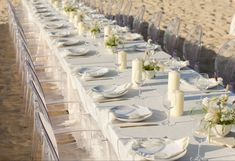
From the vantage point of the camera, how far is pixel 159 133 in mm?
3387

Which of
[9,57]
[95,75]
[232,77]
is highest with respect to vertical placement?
[95,75]

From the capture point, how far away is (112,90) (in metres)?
4.19

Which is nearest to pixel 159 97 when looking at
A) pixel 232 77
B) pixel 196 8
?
pixel 232 77

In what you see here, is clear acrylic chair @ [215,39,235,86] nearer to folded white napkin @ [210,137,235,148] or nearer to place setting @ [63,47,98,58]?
place setting @ [63,47,98,58]

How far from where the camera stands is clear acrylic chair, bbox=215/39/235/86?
5.87m

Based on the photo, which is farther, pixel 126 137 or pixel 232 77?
pixel 232 77

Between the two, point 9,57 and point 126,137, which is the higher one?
point 126,137

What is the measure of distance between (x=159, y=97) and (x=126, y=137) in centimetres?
86

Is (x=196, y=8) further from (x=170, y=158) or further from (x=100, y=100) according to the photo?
(x=170, y=158)

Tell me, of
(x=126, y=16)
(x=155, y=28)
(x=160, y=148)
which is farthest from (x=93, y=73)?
(x=126, y=16)

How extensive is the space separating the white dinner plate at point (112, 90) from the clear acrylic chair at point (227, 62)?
82.4 inches

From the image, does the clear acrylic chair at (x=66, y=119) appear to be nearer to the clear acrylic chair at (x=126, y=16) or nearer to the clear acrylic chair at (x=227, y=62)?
the clear acrylic chair at (x=227, y=62)

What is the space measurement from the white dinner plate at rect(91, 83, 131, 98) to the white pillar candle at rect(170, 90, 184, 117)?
0.61 metres

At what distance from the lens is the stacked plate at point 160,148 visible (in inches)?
117
